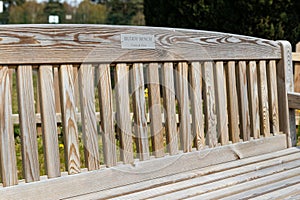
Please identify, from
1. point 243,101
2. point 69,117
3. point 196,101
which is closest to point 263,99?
point 243,101

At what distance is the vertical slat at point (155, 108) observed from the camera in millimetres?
1845

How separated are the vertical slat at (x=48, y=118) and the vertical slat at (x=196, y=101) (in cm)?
63

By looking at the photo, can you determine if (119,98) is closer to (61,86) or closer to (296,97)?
(61,86)

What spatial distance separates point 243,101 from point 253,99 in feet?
0.25

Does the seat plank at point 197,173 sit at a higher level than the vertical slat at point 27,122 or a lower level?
lower

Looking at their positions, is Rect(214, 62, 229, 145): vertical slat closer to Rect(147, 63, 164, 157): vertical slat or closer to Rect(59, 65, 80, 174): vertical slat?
Rect(147, 63, 164, 157): vertical slat

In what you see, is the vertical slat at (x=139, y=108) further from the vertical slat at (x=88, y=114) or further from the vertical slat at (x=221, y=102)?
the vertical slat at (x=221, y=102)

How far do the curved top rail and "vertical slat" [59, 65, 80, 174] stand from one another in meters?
0.05

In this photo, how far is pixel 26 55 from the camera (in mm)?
1512

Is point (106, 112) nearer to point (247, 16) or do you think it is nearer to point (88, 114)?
point (88, 114)

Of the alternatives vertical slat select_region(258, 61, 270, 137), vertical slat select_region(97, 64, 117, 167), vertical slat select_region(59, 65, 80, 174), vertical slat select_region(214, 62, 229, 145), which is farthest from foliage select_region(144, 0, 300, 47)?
vertical slat select_region(59, 65, 80, 174)

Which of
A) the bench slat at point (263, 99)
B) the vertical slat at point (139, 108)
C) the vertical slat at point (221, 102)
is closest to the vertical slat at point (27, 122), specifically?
the vertical slat at point (139, 108)

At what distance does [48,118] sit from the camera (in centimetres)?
157

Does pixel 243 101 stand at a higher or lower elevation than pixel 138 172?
higher
